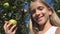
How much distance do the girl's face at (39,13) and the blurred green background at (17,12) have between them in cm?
66

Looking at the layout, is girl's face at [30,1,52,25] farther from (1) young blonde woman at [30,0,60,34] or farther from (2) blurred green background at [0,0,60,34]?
(2) blurred green background at [0,0,60,34]

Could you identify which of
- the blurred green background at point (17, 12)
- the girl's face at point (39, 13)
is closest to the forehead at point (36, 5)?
the girl's face at point (39, 13)

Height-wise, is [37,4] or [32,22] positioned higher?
[37,4]

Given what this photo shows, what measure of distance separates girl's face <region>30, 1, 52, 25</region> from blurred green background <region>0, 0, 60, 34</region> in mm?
658

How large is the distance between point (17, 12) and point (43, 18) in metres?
0.81

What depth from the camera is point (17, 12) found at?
3.54 m

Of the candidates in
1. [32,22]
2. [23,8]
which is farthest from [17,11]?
[32,22]

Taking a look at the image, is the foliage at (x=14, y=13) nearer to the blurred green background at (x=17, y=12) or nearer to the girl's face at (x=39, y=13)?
the blurred green background at (x=17, y=12)

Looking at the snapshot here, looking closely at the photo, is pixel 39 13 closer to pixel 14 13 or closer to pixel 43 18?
pixel 43 18

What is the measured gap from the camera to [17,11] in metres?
3.52

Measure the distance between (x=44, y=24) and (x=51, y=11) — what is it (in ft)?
0.57

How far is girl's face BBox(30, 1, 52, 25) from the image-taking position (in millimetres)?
2775

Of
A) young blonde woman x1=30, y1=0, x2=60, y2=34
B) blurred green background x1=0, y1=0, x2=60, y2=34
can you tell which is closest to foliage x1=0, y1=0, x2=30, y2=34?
blurred green background x1=0, y1=0, x2=60, y2=34

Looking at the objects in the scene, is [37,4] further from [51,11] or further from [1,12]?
[1,12]
